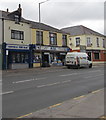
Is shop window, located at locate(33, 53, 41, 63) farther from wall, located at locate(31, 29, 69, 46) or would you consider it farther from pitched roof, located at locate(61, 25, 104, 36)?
pitched roof, located at locate(61, 25, 104, 36)

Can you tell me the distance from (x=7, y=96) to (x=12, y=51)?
61.4 ft

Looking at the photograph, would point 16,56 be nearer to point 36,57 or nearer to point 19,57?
point 19,57

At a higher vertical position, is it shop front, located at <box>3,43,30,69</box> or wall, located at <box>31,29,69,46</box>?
wall, located at <box>31,29,69,46</box>

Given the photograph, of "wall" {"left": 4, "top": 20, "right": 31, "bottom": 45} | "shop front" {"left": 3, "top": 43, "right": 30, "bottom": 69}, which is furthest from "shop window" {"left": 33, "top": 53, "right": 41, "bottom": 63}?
"wall" {"left": 4, "top": 20, "right": 31, "bottom": 45}

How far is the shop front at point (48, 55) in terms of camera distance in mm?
29469

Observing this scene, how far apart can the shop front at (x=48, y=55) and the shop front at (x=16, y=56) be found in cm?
162

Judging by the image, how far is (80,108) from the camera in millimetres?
5789

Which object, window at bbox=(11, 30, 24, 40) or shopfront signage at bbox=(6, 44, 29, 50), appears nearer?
shopfront signage at bbox=(6, 44, 29, 50)

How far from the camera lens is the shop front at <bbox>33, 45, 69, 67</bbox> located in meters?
29.5

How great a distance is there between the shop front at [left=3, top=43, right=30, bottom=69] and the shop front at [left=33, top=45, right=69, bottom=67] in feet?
5.32

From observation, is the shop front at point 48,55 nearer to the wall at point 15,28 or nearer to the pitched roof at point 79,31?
the wall at point 15,28

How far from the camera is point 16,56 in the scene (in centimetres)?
2697

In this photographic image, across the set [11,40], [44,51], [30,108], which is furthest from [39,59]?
[30,108]

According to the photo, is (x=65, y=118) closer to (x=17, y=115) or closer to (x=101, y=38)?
(x=17, y=115)
